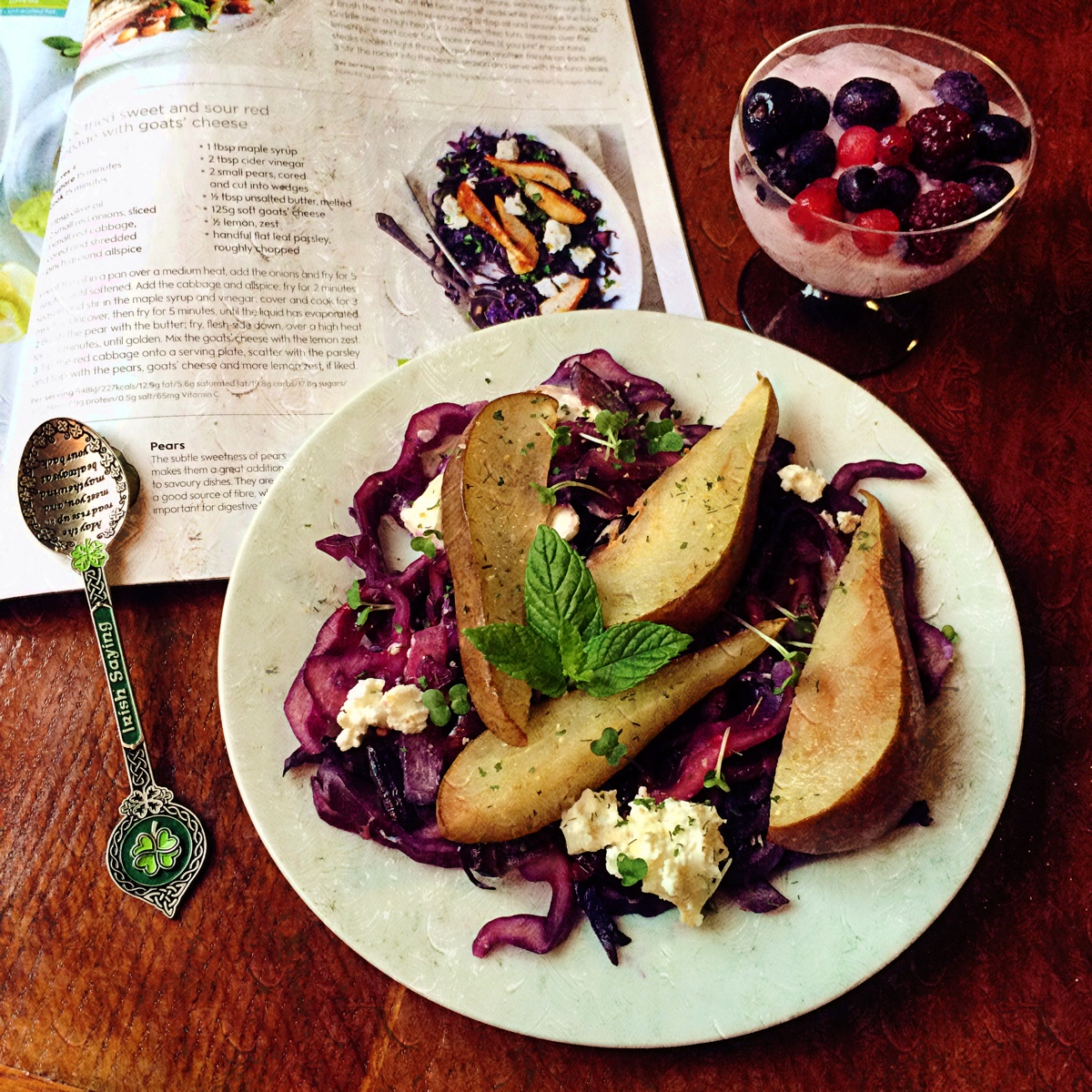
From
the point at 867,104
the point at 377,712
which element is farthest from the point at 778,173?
the point at 377,712

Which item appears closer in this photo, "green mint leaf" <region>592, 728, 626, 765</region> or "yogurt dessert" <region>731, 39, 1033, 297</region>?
"green mint leaf" <region>592, 728, 626, 765</region>

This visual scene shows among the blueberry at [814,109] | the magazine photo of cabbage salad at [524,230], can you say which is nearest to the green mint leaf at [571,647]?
the magazine photo of cabbage salad at [524,230]

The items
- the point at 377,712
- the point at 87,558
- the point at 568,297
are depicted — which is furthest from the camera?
the point at 568,297

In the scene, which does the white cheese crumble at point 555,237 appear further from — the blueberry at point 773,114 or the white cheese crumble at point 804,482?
the white cheese crumble at point 804,482

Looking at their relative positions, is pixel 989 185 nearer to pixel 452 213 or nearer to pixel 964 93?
pixel 964 93

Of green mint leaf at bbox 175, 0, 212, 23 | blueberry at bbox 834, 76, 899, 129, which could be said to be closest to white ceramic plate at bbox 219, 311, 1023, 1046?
blueberry at bbox 834, 76, 899, 129

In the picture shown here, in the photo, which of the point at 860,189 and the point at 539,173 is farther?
the point at 539,173

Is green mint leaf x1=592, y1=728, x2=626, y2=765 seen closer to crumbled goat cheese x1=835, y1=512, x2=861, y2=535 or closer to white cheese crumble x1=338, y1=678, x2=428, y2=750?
white cheese crumble x1=338, y1=678, x2=428, y2=750
